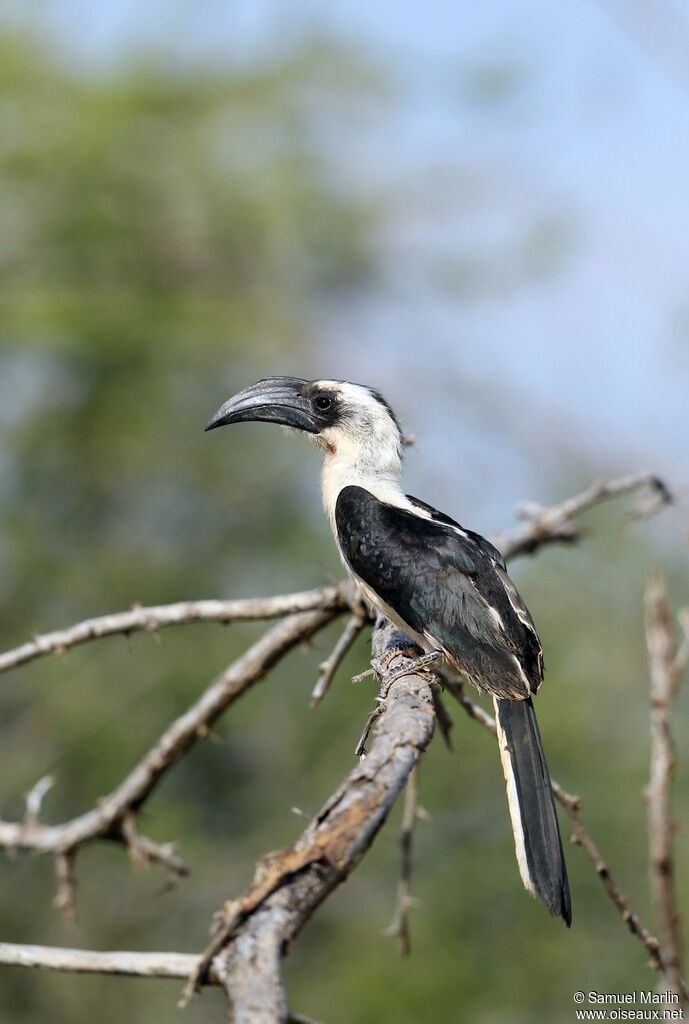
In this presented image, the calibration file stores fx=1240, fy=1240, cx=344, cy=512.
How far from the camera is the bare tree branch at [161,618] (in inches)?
140

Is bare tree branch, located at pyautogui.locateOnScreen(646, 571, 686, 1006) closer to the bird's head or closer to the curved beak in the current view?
the bird's head

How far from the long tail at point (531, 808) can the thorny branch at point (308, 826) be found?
0.07m

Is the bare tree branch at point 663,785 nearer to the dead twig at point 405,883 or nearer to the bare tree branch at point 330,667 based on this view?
the dead twig at point 405,883

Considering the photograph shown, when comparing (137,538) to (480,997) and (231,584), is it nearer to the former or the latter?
(231,584)

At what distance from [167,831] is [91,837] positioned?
22.0 ft

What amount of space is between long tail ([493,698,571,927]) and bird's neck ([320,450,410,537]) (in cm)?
123

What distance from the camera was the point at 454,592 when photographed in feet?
11.7

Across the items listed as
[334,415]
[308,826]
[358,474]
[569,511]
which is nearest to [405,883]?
[569,511]

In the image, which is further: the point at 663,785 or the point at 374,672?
the point at 374,672

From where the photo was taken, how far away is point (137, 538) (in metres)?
12.9

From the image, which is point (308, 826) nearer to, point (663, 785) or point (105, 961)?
point (105, 961)

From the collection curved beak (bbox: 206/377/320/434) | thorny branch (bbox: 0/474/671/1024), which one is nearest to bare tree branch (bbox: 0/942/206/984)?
thorny branch (bbox: 0/474/671/1024)

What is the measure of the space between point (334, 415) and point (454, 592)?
1.29 meters

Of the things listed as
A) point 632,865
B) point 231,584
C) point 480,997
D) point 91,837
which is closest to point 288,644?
point 91,837
